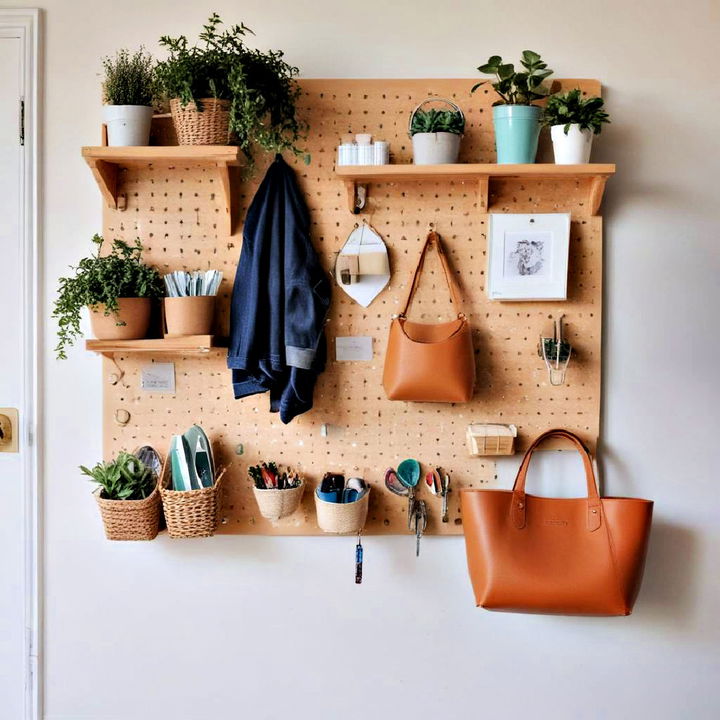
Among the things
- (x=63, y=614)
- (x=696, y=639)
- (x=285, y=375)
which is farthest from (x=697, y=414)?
(x=63, y=614)

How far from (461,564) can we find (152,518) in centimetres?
81

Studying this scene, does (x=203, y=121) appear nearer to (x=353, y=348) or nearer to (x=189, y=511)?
(x=353, y=348)

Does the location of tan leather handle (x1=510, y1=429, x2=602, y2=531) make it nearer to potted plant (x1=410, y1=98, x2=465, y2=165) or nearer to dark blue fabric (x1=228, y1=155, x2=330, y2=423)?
dark blue fabric (x1=228, y1=155, x2=330, y2=423)

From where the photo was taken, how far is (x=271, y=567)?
2010mm

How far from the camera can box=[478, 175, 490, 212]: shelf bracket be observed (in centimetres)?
186

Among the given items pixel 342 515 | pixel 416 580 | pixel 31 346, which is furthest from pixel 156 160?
pixel 416 580

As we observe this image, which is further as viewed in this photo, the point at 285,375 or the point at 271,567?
the point at 271,567

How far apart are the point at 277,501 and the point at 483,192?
929 millimetres

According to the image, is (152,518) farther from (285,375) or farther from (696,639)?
(696,639)

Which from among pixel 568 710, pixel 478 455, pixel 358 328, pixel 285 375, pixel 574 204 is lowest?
pixel 568 710

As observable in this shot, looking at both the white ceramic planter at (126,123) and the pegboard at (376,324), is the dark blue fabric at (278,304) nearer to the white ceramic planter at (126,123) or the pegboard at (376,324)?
the pegboard at (376,324)

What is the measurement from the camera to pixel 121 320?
5.96 feet

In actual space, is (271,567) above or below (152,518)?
below

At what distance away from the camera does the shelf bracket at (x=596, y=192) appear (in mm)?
1850
